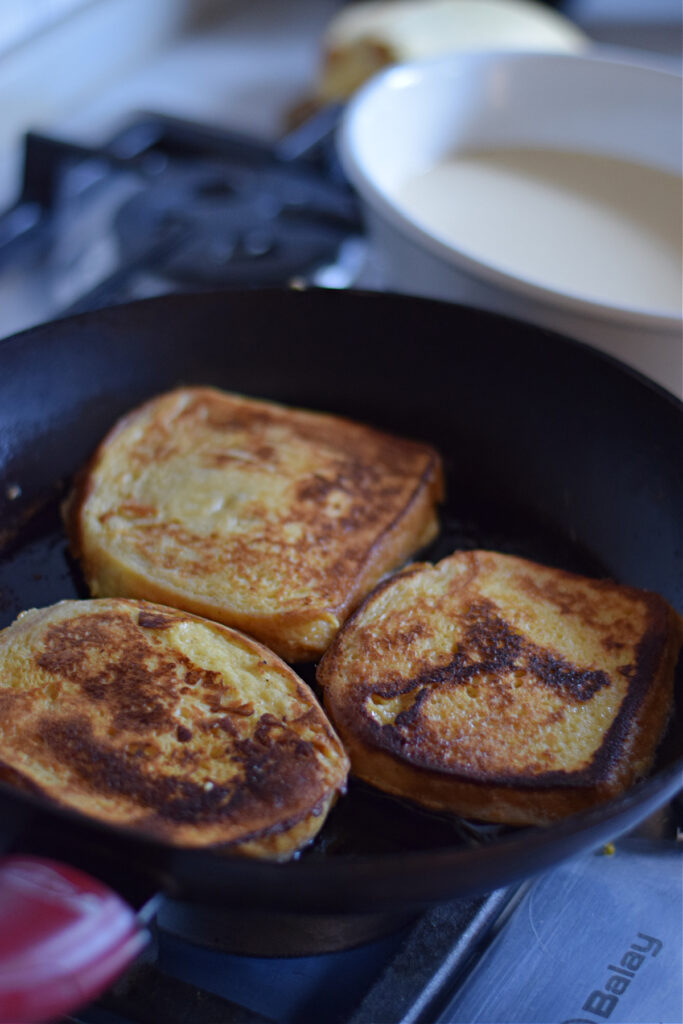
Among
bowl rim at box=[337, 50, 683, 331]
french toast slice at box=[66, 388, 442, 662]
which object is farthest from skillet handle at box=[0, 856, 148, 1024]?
bowl rim at box=[337, 50, 683, 331]

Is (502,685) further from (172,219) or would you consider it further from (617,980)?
(172,219)

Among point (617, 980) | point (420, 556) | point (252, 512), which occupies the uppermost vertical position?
point (252, 512)

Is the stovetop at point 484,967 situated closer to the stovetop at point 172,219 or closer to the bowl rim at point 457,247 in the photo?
the bowl rim at point 457,247

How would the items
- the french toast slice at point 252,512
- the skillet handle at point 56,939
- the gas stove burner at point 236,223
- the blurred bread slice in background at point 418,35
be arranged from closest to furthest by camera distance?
the skillet handle at point 56,939
the french toast slice at point 252,512
the gas stove burner at point 236,223
the blurred bread slice in background at point 418,35

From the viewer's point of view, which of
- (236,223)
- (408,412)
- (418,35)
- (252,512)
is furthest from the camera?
(418,35)

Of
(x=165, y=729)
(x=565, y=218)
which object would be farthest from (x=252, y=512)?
(x=565, y=218)

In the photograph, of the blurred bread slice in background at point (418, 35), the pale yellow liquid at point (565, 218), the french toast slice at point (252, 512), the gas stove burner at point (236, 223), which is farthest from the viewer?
the blurred bread slice in background at point (418, 35)

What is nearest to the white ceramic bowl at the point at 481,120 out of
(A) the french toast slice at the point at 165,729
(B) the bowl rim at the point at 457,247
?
(B) the bowl rim at the point at 457,247

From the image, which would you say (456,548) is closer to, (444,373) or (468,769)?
(444,373)
